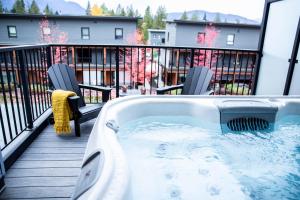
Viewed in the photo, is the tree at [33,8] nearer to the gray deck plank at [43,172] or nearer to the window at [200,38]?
the window at [200,38]

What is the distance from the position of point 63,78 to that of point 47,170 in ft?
4.17

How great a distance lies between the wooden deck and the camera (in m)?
1.61

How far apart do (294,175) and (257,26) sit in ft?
50.1

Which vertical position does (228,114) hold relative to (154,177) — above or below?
above

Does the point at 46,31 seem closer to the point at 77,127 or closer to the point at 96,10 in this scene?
the point at 96,10

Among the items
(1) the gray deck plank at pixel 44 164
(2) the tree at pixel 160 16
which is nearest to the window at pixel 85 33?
(2) the tree at pixel 160 16

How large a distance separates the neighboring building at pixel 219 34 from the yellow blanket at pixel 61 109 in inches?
496

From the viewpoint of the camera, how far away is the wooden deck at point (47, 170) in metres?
1.61

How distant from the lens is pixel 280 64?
3.60 meters

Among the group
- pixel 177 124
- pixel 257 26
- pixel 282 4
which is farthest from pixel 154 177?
pixel 257 26

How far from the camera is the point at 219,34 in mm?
14812

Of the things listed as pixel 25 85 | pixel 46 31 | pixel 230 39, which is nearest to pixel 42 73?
pixel 25 85

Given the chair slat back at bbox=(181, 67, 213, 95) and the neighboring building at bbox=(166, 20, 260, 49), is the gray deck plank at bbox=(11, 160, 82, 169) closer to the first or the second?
the chair slat back at bbox=(181, 67, 213, 95)

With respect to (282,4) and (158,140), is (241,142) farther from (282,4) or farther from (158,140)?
(282,4)
